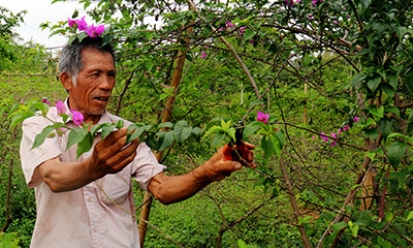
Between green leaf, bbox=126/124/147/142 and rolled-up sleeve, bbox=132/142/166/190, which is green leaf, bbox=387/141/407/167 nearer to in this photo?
green leaf, bbox=126/124/147/142

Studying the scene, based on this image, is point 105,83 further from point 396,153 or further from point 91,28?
point 396,153

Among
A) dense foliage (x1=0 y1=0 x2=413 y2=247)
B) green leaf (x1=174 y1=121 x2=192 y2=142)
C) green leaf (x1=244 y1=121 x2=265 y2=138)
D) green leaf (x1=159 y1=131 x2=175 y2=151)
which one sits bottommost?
dense foliage (x1=0 y1=0 x2=413 y2=247)

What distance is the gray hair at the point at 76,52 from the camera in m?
2.07

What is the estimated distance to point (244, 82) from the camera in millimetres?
3781

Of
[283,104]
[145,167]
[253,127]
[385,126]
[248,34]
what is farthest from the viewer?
[283,104]

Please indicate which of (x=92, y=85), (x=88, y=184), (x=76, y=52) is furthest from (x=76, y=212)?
(x=76, y=52)

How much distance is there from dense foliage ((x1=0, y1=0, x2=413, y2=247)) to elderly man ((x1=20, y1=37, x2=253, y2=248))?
0.16m

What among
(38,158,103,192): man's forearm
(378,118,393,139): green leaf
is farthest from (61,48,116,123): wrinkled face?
(378,118,393,139): green leaf

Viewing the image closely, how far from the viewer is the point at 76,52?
2086mm

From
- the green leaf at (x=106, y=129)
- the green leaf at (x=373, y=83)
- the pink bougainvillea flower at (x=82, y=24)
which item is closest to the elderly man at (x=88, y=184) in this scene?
the pink bougainvillea flower at (x=82, y=24)

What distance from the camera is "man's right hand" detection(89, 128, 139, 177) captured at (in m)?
1.52

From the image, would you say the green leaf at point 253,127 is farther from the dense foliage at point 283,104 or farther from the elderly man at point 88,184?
the elderly man at point 88,184

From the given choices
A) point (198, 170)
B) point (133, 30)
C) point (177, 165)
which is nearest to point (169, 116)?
point (177, 165)

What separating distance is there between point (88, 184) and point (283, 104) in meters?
2.02
